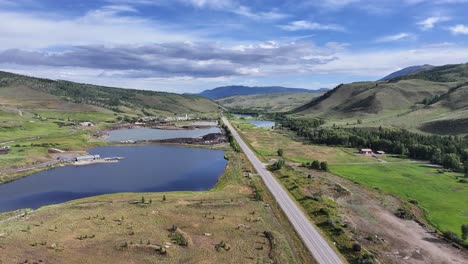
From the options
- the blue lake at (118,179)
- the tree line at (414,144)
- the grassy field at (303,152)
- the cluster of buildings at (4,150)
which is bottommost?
the blue lake at (118,179)

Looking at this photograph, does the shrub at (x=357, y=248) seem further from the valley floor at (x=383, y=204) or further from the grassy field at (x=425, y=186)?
the grassy field at (x=425, y=186)

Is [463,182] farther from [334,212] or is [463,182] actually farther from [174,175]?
[174,175]

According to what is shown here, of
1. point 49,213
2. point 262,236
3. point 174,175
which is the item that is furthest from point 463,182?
point 49,213

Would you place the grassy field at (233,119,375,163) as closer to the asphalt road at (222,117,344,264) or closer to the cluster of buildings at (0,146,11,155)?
the asphalt road at (222,117,344,264)

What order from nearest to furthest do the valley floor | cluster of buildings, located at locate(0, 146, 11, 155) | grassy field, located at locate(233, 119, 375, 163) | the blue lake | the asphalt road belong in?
the asphalt road < the valley floor < the blue lake < cluster of buildings, located at locate(0, 146, 11, 155) < grassy field, located at locate(233, 119, 375, 163)

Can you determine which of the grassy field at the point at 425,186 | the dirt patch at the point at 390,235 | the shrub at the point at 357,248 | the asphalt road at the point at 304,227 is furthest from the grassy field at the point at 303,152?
the shrub at the point at 357,248

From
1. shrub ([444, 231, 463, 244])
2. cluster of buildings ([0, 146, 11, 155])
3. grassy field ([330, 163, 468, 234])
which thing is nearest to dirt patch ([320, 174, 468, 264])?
shrub ([444, 231, 463, 244])
